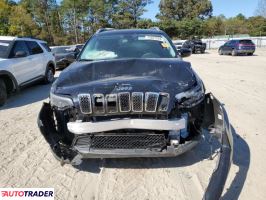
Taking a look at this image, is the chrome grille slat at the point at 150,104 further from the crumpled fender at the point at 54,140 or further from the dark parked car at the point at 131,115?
the crumpled fender at the point at 54,140

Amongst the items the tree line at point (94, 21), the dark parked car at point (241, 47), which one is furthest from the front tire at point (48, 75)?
the tree line at point (94, 21)

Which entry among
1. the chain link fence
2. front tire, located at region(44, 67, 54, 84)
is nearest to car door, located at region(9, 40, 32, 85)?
front tire, located at region(44, 67, 54, 84)

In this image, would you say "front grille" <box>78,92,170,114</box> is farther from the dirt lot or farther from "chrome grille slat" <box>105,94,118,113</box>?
the dirt lot

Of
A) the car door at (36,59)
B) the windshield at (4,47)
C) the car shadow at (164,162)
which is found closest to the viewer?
the car shadow at (164,162)

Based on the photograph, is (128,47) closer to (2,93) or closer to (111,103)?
(111,103)

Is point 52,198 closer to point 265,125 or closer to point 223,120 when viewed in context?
point 223,120

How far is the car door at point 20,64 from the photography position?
29.6 feet

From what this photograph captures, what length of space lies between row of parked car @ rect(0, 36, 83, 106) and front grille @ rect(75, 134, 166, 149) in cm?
369

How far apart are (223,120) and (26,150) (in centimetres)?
305

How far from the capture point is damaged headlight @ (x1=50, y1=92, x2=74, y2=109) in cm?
382

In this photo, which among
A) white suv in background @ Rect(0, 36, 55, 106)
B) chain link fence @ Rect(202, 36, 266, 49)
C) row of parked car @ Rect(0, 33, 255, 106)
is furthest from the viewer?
chain link fence @ Rect(202, 36, 266, 49)

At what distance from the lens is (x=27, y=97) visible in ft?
31.5

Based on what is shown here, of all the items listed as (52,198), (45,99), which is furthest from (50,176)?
(45,99)

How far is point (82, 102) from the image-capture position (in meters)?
3.71
